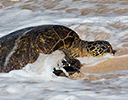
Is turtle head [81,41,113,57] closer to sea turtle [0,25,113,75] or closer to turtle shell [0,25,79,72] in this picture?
sea turtle [0,25,113,75]

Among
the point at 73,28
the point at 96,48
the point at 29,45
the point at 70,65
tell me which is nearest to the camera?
the point at 70,65

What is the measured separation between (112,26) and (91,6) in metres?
1.78

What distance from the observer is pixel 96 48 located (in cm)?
392

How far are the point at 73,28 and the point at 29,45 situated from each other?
1943mm

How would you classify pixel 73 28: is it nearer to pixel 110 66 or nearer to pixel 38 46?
pixel 38 46

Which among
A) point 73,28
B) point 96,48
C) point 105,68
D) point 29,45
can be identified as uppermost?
point 73,28

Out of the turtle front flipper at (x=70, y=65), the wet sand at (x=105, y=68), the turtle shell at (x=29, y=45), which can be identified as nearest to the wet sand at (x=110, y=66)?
the wet sand at (x=105, y=68)

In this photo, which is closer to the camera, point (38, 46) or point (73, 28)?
point (38, 46)

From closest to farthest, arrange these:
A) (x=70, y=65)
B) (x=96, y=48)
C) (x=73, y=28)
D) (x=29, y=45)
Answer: (x=70, y=65), (x=29, y=45), (x=96, y=48), (x=73, y=28)

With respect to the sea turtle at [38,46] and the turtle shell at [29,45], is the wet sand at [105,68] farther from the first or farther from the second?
the turtle shell at [29,45]

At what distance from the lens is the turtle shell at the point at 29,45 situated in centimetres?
360

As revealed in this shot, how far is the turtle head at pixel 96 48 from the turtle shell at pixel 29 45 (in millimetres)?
369

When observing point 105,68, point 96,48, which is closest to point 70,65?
point 105,68

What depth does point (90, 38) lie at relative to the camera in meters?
4.77
